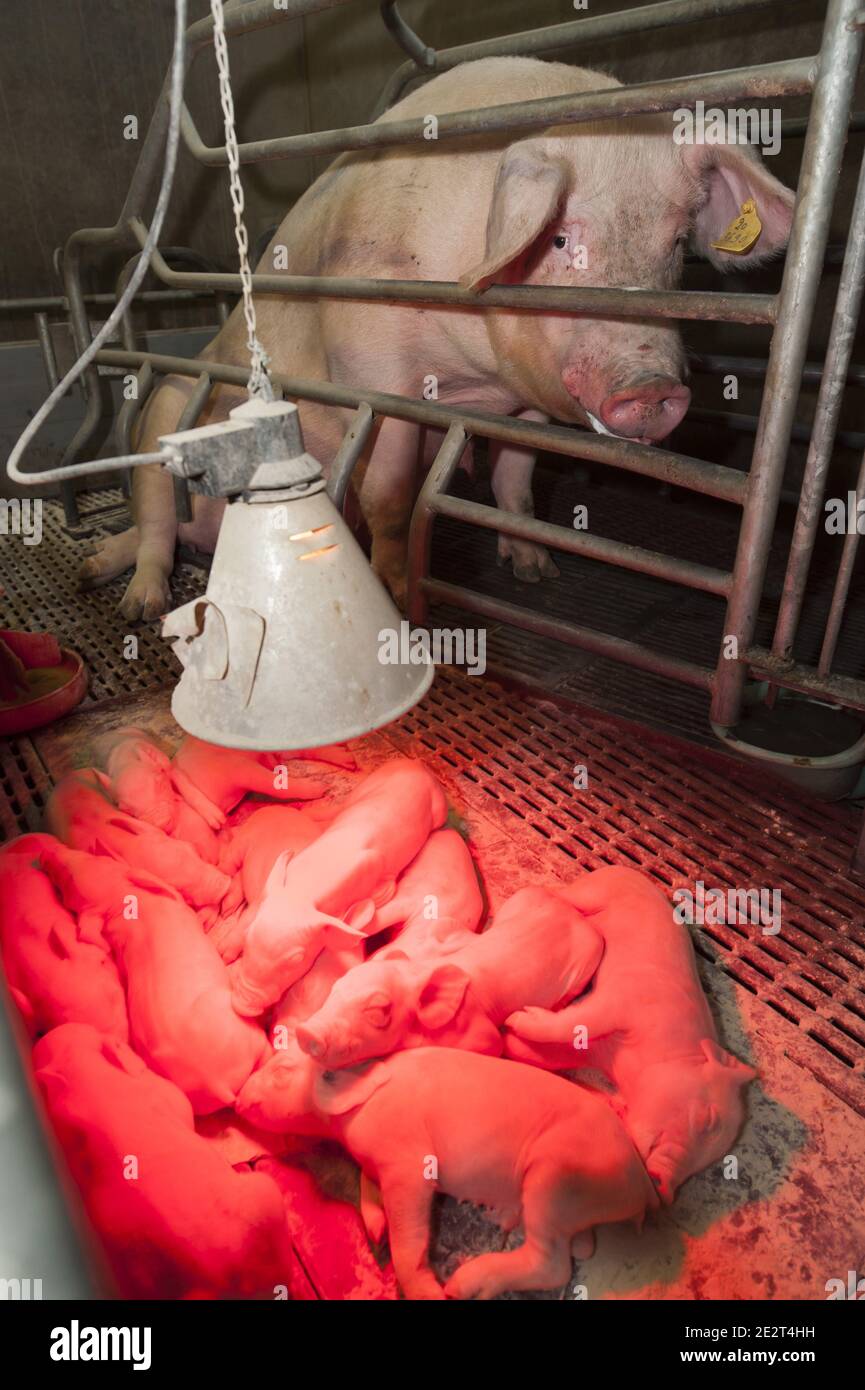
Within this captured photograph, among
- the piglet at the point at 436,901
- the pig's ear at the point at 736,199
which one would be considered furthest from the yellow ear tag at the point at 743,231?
the piglet at the point at 436,901

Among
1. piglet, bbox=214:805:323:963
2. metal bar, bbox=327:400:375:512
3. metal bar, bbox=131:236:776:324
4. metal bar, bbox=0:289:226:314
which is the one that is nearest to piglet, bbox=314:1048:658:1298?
piglet, bbox=214:805:323:963

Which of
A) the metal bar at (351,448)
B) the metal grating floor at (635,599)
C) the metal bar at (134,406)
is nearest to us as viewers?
the metal grating floor at (635,599)

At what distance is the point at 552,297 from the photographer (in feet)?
6.59

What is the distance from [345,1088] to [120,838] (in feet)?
2.43

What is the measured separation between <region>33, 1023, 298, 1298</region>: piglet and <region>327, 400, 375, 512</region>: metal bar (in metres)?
1.87

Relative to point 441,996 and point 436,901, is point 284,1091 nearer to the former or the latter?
point 441,996

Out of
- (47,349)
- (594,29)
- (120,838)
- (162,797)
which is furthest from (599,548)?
(47,349)

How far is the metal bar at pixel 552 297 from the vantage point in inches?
69.4

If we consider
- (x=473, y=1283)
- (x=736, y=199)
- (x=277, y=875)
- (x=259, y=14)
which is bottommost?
(x=473, y=1283)

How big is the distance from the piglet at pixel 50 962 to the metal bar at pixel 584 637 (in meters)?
1.34

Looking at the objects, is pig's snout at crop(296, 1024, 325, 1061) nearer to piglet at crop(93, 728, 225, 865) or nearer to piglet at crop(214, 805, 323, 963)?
piglet at crop(214, 805, 323, 963)

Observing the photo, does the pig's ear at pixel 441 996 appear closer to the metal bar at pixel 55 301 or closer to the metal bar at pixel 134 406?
the metal bar at pixel 134 406

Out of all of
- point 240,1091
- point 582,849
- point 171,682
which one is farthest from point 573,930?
point 171,682

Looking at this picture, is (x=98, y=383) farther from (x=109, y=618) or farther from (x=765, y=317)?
(x=765, y=317)
